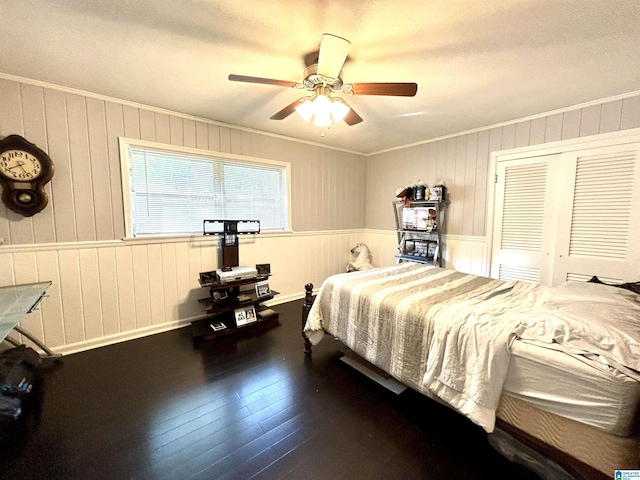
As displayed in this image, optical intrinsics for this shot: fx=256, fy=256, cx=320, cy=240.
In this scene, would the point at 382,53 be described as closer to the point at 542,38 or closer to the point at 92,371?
the point at 542,38

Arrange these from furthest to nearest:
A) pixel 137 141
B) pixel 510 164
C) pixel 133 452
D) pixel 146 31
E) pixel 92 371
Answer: pixel 510 164 → pixel 137 141 → pixel 92 371 → pixel 146 31 → pixel 133 452

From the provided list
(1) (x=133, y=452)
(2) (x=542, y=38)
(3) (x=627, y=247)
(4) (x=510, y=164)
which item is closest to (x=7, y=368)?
(1) (x=133, y=452)

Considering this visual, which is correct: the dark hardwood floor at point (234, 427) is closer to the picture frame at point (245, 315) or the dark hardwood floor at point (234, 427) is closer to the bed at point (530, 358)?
the bed at point (530, 358)

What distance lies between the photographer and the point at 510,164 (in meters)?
3.09

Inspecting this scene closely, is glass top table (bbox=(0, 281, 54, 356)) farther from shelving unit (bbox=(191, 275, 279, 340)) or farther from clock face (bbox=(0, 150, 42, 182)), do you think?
shelving unit (bbox=(191, 275, 279, 340))

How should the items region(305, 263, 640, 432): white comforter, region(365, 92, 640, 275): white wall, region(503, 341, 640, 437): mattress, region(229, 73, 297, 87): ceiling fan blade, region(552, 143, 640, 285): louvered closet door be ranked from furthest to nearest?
region(365, 92, 640, 275): white wall
region(552, 143, 640, 285): louvered closet door
region(229, 73, 297, 87): ceiling fan blade
region(305, 263, 640, 432): white comforter
region(503, 341, 640, 437): mattress

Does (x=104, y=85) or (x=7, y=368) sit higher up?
(x=104, y=85)

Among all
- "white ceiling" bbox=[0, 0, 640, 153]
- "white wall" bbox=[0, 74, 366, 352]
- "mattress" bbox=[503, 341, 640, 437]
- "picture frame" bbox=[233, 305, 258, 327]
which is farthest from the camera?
"picture frame" bbox=[233, 305, 258, 327]

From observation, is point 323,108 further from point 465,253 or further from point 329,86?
point 465,253

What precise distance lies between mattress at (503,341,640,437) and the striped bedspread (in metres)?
0.08

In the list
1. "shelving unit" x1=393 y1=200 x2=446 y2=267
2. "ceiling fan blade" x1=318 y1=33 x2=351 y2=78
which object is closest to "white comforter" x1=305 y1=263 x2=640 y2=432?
"shelving unit" x1=393 y1=200 x2=446 y2=267

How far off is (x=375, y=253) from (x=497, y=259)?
196 centimetres

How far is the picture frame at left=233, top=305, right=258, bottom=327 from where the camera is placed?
2962 mm

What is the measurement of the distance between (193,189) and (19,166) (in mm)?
1389
